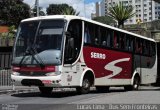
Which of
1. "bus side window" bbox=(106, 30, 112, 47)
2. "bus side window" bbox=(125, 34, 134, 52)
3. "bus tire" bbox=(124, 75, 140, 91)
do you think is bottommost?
"bus tire" bbox=(124, 75, 140, 91)

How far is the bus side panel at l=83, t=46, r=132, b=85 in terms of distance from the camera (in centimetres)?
1938

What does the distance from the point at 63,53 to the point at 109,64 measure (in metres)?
4.76

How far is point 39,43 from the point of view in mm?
17406

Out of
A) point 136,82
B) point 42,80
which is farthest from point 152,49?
point 42,80

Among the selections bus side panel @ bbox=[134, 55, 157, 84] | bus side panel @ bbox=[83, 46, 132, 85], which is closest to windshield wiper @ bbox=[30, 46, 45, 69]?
bus side panel @ bbox=[83, 46, 132, 85]

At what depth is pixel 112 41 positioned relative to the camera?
2166cm

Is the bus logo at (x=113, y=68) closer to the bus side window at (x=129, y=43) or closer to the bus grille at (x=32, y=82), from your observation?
the bus side window at (x=129, y=43)

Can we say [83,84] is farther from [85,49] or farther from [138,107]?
[138,107]

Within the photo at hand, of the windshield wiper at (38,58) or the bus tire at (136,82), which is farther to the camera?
the bus tire at (136,82)

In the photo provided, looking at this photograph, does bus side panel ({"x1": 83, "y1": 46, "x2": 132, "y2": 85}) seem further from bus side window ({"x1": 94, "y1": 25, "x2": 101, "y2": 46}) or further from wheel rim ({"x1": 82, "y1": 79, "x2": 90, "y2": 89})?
wheel rim ({"x1": 82, "y1": 79, "x2": 90, "y2": 89})

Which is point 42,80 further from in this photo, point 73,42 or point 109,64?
point 109,64

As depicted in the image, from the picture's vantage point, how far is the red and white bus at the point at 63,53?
1705cm

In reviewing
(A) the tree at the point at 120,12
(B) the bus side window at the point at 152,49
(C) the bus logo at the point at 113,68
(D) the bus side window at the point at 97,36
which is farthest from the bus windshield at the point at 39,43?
(A) the tree at the point at 120,12

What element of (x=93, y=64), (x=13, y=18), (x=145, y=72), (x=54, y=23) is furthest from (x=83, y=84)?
(x=13, y=18)
